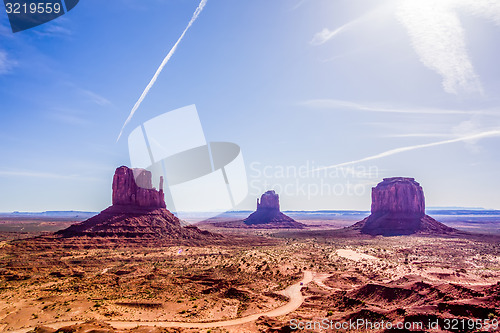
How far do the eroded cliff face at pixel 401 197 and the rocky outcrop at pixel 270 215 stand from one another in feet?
193

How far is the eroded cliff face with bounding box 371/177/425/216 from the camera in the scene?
376ft

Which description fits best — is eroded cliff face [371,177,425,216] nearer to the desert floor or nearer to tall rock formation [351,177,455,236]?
tall rock formation [351,177,455,236]

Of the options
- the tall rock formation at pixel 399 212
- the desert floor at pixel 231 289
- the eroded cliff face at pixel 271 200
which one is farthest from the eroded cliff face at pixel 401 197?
the eroded cliff face at pixel 271 200

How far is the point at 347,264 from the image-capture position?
4962 cm

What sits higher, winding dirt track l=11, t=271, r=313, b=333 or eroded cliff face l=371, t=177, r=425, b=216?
eroded cliff face l=371, t=177, r=425, b=216

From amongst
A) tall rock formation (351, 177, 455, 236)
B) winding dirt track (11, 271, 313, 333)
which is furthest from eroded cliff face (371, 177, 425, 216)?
winding dirt track (11, 271, 313, 333)

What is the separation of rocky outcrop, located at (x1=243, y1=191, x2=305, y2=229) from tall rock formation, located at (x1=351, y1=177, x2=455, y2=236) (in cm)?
5626

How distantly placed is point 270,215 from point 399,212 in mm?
84495

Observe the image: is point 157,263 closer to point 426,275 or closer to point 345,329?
point 345,329

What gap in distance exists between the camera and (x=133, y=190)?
8319 centimetres

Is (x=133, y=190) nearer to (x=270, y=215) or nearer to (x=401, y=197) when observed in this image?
(x=401, y=197)

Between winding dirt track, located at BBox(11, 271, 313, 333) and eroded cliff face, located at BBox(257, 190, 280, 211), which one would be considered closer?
winding dirt track, located at BBox(11, 271, 313, 333)

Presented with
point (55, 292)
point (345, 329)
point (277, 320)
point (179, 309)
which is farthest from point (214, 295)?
point (55, 292)

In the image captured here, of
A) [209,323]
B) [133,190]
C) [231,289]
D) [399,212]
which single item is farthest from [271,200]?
[209,323]
